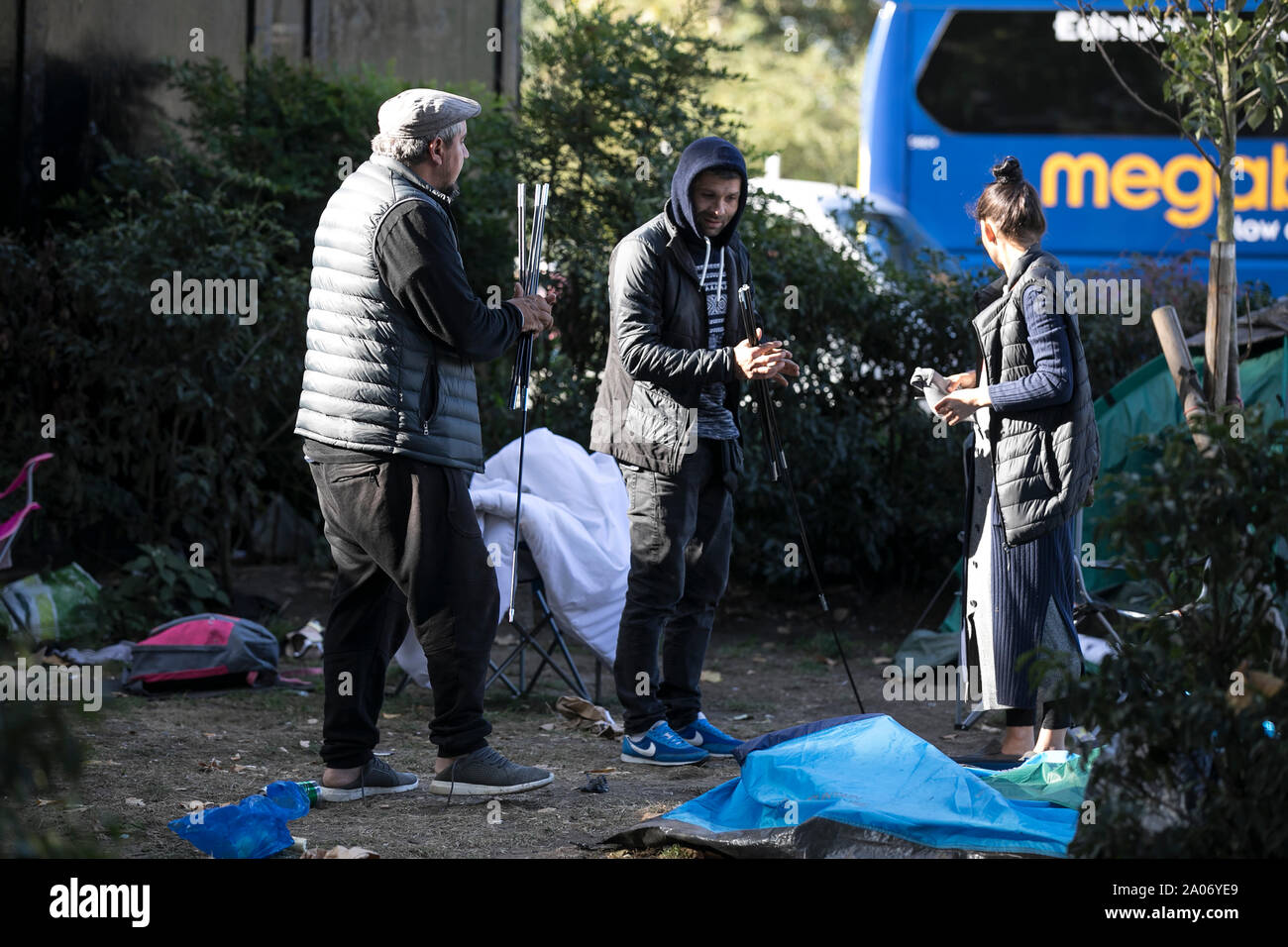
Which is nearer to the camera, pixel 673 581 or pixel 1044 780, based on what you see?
pixel 1044 780

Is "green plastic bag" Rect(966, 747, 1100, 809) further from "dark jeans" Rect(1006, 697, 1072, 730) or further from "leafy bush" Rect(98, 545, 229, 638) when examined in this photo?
"leafy bush" Rect(98, 545, 229, 638)

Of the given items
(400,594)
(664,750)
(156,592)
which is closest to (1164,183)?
(156,592)

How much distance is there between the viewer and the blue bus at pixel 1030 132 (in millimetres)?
12117

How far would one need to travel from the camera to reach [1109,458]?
7098mm

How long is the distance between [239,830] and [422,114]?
6.52 feet

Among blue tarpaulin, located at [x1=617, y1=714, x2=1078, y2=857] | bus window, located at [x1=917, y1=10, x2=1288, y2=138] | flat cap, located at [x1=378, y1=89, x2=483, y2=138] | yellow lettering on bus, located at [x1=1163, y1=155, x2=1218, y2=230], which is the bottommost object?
blue tarpaulin, located at [x1=617, y1=714, x2=1078, y2=857]

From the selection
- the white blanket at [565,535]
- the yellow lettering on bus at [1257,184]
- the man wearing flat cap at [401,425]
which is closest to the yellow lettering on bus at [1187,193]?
the yellow lettering on bus at [1257,184]

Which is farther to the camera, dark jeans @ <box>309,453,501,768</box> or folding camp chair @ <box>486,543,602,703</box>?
folding camp chair @ <box>486,543,602,703</box>

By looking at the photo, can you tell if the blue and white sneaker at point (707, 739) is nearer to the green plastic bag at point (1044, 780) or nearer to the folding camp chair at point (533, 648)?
the folding camp chair at point (533, 648)

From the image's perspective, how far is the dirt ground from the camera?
3930 mm

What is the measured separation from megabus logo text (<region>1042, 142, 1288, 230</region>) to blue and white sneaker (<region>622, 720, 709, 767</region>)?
340 inches

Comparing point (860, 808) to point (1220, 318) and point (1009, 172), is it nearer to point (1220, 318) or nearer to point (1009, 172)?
point (1009, 172)

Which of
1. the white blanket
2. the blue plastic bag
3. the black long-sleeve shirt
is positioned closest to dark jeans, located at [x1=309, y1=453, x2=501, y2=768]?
the black long-sleeve shirt

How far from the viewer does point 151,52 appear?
863cm
